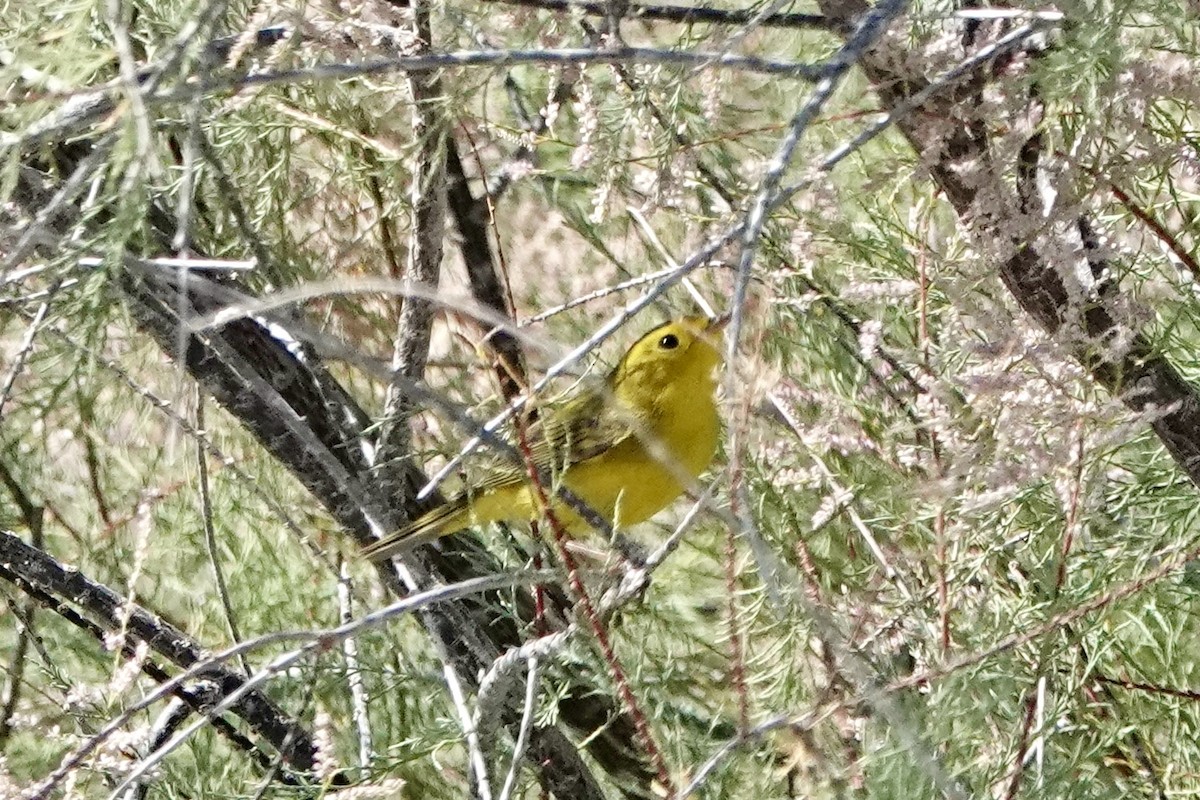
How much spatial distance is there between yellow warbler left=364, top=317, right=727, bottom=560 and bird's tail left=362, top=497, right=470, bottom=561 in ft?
0.25

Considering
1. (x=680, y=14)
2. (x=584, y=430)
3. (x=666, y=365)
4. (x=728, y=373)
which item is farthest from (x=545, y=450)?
(x=728, y=373)

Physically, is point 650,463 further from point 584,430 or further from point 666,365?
point 666,365

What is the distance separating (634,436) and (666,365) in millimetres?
273

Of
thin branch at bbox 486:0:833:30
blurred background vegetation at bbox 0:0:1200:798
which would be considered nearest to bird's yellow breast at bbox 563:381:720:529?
blurred background vegetation at bbox 0:0:1200:798

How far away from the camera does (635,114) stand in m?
1.68

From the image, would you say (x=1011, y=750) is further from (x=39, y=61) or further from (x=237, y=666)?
(x=237, y=666)

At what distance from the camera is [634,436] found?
2912mm

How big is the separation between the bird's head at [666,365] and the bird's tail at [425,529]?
2.09ft

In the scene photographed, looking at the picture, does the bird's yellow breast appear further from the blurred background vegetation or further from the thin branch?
the thin branch

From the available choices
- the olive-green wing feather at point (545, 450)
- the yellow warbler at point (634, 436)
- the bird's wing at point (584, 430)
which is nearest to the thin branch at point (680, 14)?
the olive-green wing feather at point (545, 450)

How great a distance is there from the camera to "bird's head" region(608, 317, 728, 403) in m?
3.08

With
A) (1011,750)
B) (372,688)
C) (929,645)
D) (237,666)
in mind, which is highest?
(237,666)

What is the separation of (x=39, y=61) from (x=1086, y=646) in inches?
66.2

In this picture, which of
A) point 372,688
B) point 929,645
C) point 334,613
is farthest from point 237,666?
point 929,645
